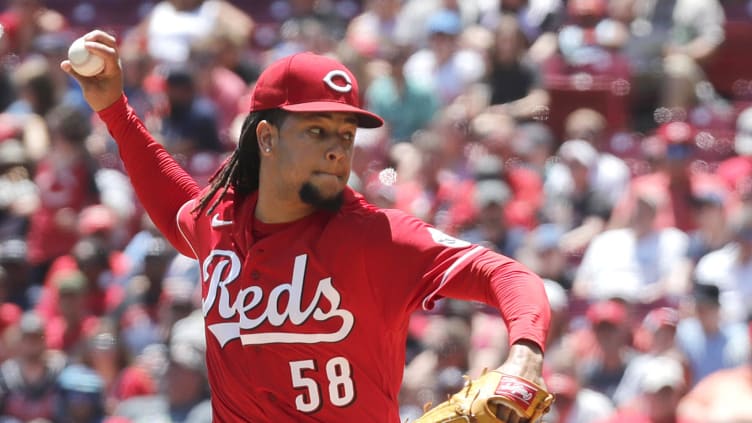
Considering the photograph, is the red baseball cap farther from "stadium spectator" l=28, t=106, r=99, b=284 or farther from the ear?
"stadium spectator" l=28, t=106, r=99, b=284

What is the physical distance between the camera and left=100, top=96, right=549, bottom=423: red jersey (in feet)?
12.4

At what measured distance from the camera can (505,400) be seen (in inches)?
132

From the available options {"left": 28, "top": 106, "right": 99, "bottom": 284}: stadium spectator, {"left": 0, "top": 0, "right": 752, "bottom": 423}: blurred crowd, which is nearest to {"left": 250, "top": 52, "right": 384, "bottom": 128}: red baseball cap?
{"left": 0, "top": 0, "right": 752, "bottom": 423}: blurred crowd

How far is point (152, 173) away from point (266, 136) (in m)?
0.66

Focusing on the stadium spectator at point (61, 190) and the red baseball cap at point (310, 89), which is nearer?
the red baseball cap at point (310, 89)

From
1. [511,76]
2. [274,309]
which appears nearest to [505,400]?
[274,309]

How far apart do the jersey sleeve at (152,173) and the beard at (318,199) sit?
0.71m

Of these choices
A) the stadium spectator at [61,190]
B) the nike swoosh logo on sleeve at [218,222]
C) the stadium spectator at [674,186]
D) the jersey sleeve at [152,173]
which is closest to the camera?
the nike swoosh logo on sleeve at [218,222]

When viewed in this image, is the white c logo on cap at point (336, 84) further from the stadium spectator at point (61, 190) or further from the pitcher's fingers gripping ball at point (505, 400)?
the stadium spectator at point (61, 190)

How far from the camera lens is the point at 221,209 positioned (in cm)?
430

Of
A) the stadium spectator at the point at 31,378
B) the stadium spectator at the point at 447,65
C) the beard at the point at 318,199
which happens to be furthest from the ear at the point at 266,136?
the stadium spectator at the point at 447,65

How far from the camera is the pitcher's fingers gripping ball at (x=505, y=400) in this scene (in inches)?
132

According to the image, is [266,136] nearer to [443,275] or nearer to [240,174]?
[240,174]

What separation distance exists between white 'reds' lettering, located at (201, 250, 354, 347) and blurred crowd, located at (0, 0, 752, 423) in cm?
228
